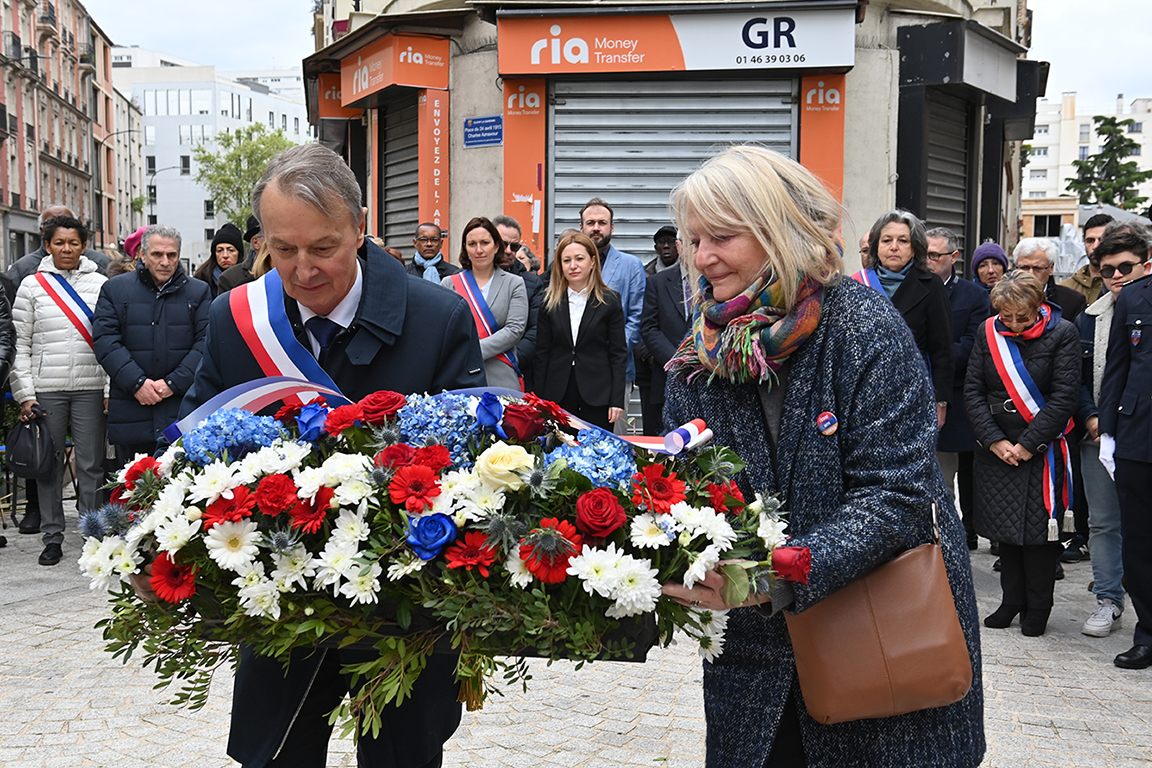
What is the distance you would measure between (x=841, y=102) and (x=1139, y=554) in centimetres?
846

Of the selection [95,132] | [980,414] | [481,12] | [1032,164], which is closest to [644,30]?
[481,12]

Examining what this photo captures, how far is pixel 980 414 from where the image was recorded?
661cm

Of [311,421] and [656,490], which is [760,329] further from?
[311,421]

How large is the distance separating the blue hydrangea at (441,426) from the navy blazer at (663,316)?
20.9 feet

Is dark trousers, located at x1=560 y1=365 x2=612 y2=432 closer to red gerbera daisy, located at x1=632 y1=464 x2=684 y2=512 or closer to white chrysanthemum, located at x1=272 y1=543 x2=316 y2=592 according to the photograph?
red gerbera daisy, located at x1=632 y1=464 x2=684 y2=512

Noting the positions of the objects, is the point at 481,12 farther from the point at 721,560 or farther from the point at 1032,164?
the point at 1032,164

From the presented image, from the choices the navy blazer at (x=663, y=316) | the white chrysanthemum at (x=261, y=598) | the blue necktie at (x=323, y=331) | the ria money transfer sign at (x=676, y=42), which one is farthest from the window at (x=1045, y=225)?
the white chrysanthemum at (x=261, y=598)

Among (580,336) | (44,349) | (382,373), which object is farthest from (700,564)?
(44,349)

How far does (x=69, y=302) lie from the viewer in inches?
310

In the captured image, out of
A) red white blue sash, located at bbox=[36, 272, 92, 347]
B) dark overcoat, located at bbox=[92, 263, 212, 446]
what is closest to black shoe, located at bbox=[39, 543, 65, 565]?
dark overcoat, located at bbox=[92, 263, 212, 446]

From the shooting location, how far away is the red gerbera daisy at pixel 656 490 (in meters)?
2.02

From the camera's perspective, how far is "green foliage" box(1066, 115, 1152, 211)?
62812 mm

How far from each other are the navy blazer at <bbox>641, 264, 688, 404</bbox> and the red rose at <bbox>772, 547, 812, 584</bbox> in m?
6.40

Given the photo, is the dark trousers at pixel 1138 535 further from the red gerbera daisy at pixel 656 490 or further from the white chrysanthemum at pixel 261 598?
the white chrysanthemum at pixel 261 598
